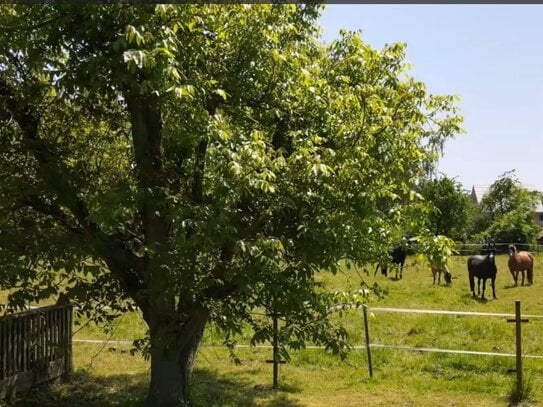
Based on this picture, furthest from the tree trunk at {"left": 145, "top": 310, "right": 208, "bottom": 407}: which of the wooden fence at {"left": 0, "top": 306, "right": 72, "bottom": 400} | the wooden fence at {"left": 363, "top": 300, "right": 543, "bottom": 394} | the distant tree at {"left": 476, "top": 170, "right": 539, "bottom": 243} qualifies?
the distant tree at {"left": 476, "top": 170, "right": 539, "bottom": 243}

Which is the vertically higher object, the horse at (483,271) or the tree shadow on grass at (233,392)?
the horse at (483,271)

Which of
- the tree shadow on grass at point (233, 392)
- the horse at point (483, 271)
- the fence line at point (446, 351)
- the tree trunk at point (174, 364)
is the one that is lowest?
the tree shadow on grass at point (233, 392)

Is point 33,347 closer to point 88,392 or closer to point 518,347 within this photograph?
point 88,392

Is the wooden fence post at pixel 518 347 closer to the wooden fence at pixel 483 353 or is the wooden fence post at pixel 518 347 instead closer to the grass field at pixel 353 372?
the wooden fence at pixel 483 353

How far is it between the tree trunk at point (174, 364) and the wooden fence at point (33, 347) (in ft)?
5.97

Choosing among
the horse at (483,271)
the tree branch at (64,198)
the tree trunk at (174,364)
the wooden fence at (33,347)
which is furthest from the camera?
the horse at (483,271)

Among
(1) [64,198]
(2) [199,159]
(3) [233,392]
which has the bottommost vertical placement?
(3) [233,392]

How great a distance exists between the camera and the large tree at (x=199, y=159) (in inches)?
195

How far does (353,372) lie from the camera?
10.0m

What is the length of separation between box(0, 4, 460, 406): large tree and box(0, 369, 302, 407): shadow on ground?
1252 mm

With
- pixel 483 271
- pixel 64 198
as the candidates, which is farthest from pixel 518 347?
pixel 483 271

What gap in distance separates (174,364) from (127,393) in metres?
1.94

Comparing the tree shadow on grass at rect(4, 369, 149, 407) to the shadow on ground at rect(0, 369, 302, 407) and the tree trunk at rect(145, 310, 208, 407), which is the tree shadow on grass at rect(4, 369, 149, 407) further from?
the tree trunk at rect(145, 310, 208, 407)

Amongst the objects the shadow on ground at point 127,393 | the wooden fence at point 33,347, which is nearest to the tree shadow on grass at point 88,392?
the shadow on ground at point 127,393
